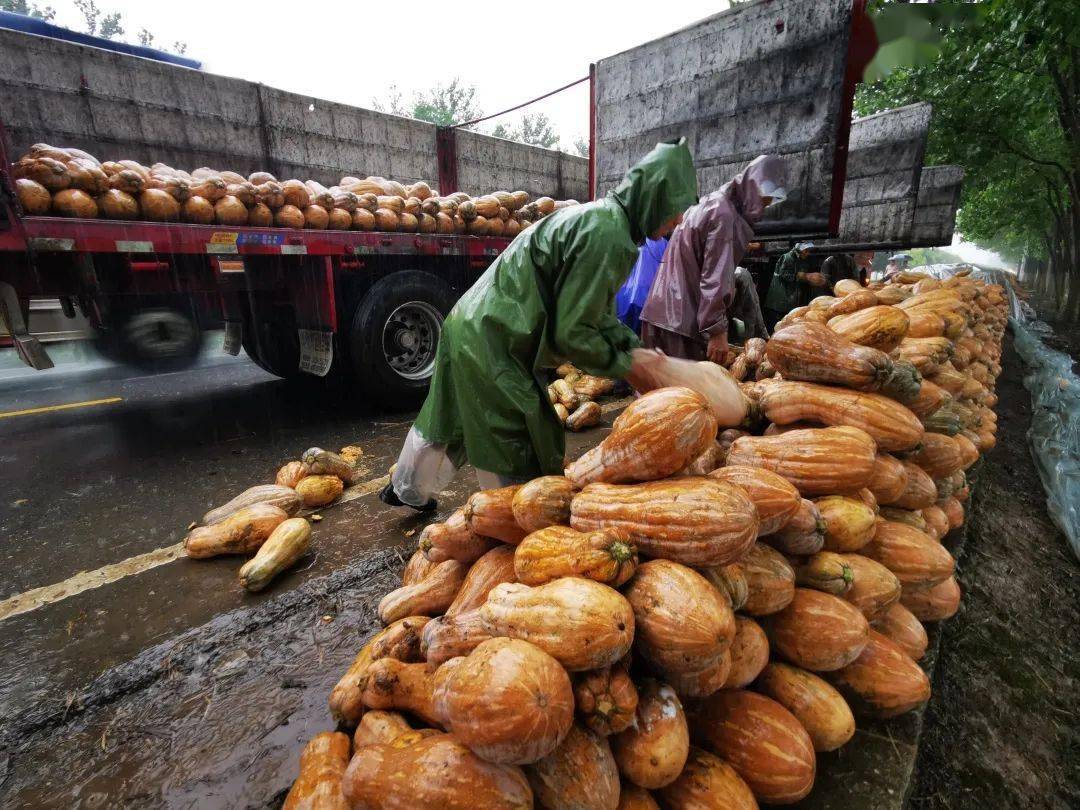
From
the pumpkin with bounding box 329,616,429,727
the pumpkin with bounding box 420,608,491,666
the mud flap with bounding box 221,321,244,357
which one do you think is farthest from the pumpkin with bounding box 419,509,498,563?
the mud flap with bounding box 221,321,244,357

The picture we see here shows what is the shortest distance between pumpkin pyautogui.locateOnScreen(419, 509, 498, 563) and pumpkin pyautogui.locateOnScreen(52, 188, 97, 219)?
453 cm

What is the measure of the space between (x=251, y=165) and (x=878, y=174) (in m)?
9.40

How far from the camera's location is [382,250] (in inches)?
229

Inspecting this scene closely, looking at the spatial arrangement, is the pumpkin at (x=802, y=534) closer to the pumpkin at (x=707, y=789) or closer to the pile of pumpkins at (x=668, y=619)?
the pile of pumpkins at (x=668, y=619)

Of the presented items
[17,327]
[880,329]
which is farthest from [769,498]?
[17,327]

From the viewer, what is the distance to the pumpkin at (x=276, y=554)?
110 inches

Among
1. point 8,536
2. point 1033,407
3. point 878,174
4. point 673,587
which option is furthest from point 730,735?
point 878,174

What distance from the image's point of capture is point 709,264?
423cm

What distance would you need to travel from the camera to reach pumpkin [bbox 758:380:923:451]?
204cm

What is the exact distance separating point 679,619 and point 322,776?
40.1 inches

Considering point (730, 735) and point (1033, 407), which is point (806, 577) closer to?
point (730, 735)

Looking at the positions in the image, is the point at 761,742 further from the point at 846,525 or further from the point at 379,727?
the point at 379,727

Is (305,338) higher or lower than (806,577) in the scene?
higher

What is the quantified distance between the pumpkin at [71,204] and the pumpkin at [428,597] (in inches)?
179
